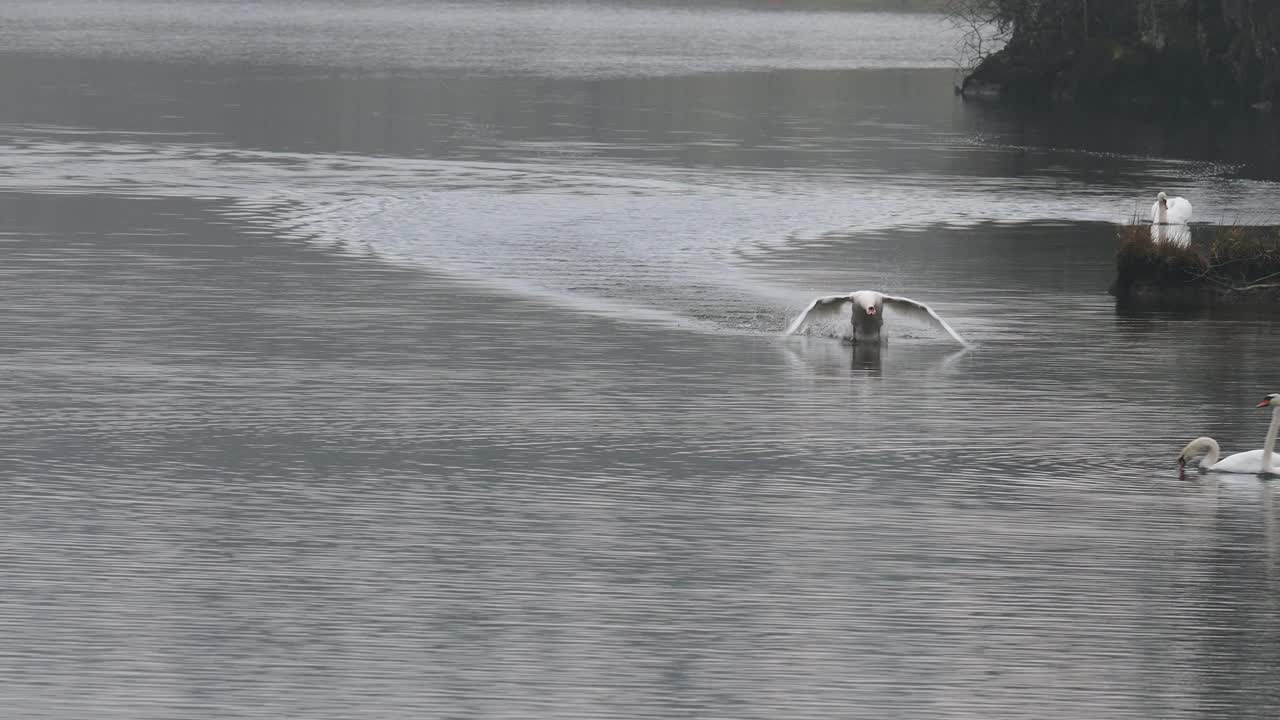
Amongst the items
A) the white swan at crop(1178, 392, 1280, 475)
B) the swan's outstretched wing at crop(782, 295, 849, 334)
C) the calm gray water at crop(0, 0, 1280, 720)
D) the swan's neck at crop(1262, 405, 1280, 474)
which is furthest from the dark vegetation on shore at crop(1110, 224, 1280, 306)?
the swan's neck at crop(1262, 405, 1280, 474)

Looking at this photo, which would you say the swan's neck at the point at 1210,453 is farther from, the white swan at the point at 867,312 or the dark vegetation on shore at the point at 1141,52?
the dark vegetation on shore at the point at 1141,52

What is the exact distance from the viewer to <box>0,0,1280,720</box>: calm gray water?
56.2 ft

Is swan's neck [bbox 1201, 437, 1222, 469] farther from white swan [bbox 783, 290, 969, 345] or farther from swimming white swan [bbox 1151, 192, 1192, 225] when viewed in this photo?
swimming white swan [bbox 1151, 192, 1192, 225]

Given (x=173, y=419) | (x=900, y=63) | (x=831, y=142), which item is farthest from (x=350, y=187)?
(x=900, y=63)

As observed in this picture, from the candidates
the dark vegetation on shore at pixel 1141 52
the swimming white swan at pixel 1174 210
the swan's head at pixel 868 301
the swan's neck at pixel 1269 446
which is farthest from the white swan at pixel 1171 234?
the dark vegetation on shore at pixel 1141 52

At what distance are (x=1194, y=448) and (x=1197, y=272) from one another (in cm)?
1385

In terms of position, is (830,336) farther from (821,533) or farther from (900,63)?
(900,63)

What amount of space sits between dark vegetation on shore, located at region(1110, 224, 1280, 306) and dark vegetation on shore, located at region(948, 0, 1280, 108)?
5122 cm

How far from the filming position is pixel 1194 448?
2391cm

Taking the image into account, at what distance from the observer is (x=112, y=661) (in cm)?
1702

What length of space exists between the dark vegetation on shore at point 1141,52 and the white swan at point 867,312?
190 ft

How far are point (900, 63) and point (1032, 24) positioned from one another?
112ft

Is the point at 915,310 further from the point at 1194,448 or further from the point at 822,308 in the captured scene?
the point at 1194,448

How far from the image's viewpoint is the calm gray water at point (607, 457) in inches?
674
